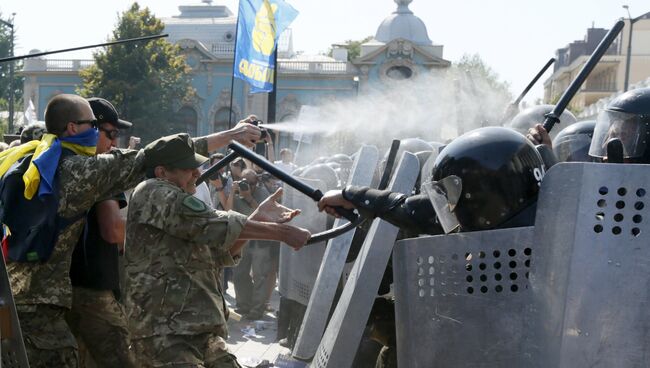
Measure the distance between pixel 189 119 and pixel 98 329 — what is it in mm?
56753

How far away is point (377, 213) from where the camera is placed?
392cm

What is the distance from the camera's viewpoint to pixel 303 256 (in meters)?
8.01

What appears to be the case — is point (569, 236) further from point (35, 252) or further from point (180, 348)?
point (35, 252)

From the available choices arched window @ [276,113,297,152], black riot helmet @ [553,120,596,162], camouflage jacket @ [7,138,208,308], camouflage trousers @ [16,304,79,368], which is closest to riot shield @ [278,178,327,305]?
black riot helmet @ [553,120,596,162]

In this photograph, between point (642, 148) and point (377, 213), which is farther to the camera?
point (642, 148)

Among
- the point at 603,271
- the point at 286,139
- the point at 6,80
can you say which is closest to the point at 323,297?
the point at 603,271

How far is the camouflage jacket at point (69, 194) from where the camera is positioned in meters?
A: 4.49

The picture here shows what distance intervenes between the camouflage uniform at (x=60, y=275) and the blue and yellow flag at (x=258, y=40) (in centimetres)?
1073

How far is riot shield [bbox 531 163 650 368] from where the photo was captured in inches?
104

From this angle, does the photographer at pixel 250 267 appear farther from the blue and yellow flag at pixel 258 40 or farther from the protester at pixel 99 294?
the protester at pixel 99 294

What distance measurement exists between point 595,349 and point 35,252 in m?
2.85

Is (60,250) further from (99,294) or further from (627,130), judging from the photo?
(627,130)

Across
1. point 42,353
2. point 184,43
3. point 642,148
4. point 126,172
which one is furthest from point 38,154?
point 184,43

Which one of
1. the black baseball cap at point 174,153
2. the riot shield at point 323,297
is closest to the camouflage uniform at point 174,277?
the black baseball cap at point 174,153
